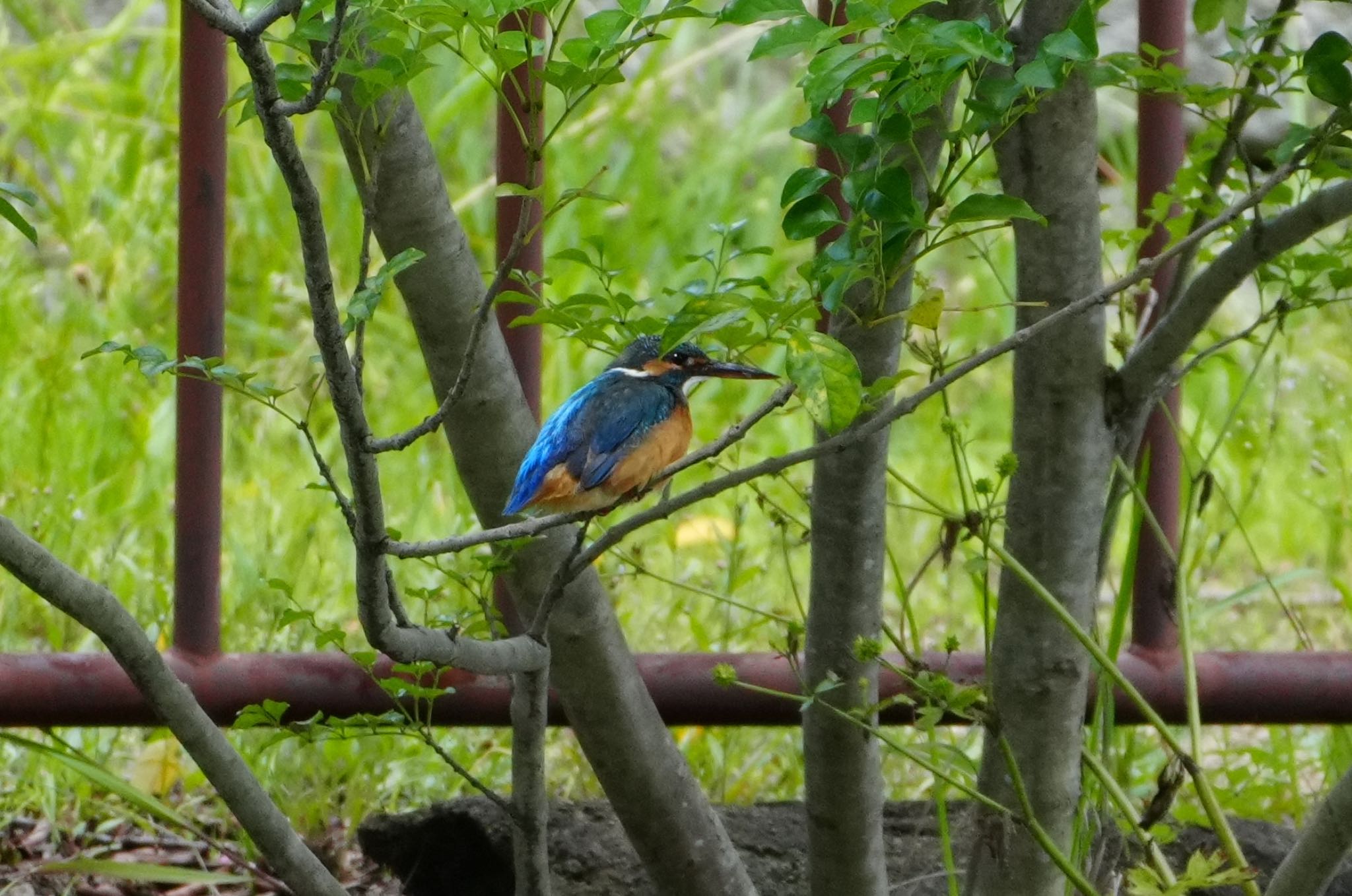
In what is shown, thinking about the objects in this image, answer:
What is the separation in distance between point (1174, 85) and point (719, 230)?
0.42m

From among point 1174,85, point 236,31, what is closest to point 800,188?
point 1174,85

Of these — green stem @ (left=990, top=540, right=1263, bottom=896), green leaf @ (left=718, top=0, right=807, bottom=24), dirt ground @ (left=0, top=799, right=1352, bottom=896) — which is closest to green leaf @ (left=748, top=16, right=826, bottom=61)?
green leaf @ (left=718, top=0, right=807, bottom=24)

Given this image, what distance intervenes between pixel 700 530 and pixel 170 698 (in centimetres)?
233

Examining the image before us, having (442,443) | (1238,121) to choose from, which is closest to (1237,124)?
(1238,121)

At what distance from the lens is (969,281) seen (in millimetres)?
5176

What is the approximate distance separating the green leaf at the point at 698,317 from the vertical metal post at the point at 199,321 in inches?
38.6

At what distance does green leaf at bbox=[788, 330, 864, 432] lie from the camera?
3.60 feet

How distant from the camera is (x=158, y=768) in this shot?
243 centimetres

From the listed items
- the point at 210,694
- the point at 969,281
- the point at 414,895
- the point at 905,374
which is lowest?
the point at 414,895

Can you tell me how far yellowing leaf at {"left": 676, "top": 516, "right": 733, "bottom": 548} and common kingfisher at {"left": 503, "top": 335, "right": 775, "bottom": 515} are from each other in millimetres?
1772

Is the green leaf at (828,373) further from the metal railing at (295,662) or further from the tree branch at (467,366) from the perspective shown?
the metal railing at (295,662)

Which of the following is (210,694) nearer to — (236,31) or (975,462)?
(236,31)

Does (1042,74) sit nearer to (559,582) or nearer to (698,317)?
(698,317)

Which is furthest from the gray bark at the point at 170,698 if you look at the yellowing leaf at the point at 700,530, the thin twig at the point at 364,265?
the yellowing leaf at the point at 700,530
